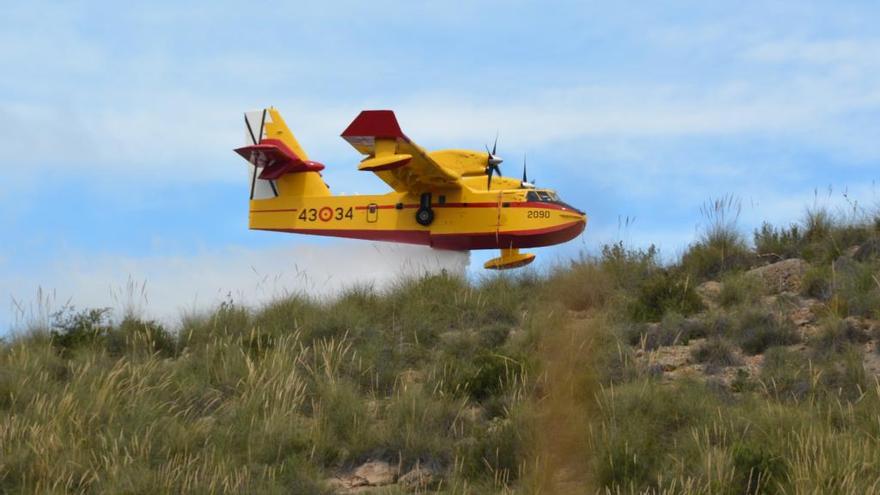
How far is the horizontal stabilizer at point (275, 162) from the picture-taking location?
3706 cm

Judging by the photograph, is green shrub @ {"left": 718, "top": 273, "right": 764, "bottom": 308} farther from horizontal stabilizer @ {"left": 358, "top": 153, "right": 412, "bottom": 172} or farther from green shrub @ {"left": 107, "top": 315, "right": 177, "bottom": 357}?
horizontal stabilizer @ {"left": 358, "top": 153, "right": 412, "bottom": 172}

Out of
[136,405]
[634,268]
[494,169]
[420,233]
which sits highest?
[494,169]

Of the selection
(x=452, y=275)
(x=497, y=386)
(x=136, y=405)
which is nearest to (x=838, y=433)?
(x=497, y=386)

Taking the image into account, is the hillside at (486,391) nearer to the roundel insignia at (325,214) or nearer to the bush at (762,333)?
the bush at (762,333)

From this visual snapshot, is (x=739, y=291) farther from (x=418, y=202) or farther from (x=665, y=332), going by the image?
(x=418, y=202)

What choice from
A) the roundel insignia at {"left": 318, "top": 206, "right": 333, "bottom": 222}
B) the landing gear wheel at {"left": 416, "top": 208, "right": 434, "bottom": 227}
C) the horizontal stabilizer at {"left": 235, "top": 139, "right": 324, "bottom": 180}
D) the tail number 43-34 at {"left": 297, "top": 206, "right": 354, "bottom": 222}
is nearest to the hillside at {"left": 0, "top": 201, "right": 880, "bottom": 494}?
the landing gear wheel at {"left": 416, "top": 208, "right": 434, "bottom": 227}

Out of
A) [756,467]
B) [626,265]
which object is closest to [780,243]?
[626,265]

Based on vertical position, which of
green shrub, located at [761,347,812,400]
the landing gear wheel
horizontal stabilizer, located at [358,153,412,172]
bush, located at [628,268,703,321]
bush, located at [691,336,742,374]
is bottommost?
green shrub, located at [761,347,812,400]

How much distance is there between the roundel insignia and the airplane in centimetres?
4

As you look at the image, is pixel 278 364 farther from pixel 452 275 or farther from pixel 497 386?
pixel 452 275

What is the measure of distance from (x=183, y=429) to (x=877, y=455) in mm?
6489

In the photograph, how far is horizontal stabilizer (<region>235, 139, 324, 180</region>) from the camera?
37.1 meters

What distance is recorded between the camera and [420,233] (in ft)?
111

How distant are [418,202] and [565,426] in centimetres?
2546
